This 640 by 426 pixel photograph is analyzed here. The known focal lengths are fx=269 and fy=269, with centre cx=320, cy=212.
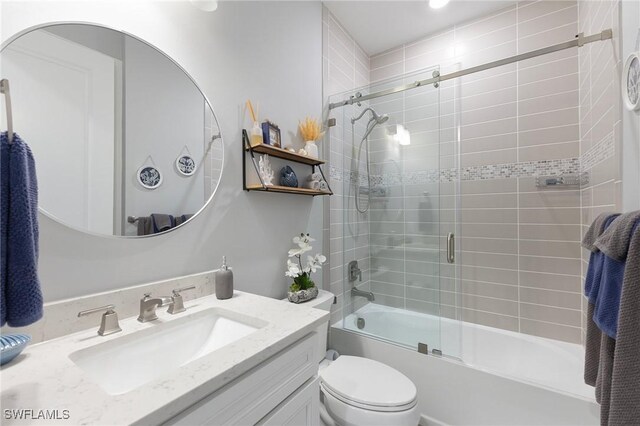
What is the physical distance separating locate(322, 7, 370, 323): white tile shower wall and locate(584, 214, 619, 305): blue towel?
4.48ft

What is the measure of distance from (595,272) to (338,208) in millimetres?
1501

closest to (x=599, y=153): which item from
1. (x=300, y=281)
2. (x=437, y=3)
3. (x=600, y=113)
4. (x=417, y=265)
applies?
(x=600, y=113)

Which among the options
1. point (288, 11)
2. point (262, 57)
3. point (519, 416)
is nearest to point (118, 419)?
point (262, 57)

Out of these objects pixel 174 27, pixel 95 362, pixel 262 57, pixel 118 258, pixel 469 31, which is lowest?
pixel 95 362

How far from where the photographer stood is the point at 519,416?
1374 millimetres

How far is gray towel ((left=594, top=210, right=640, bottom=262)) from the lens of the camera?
0.72 m

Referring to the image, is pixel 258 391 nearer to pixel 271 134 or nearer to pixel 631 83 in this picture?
pixel 271 134

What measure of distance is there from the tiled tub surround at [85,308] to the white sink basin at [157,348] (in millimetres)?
130

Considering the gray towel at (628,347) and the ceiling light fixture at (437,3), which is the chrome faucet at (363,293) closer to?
the gray towel at (628,347)

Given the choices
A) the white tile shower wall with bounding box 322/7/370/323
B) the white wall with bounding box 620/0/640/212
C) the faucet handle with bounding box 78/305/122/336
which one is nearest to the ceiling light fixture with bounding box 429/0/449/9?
the white tile shower wall with bounding box 322/7/370/323

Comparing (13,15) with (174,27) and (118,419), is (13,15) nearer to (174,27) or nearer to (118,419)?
(174,27)

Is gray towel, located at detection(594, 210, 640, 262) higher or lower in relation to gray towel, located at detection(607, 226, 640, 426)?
higher

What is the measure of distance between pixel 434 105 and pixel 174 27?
161cm

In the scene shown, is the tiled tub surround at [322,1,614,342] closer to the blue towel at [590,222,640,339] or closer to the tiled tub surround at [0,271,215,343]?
the blue towel at [590,222,640,339]
